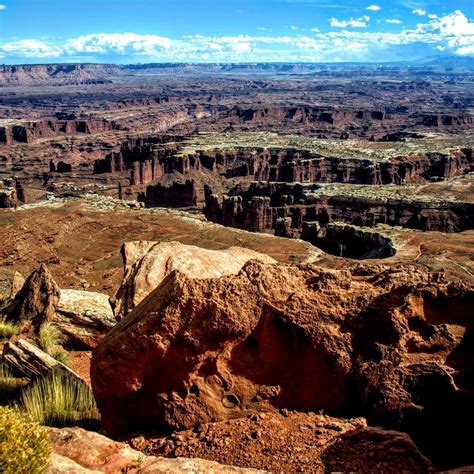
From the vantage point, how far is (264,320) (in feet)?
27.9

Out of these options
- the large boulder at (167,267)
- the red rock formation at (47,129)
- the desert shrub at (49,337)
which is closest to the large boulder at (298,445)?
the large boulder at (167,267)

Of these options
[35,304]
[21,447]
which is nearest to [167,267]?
[35,304]

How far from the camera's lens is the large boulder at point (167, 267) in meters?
13.4

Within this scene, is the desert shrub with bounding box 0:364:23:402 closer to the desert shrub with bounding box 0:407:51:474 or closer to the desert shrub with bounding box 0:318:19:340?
the desert shrub with bounding box 0:318:19:340

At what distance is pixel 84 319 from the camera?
15.9 meters

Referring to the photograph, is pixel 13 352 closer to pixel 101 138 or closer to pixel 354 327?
pixel 354 327

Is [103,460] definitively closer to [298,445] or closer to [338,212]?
[298,445]

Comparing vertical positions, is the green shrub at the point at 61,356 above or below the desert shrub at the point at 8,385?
below

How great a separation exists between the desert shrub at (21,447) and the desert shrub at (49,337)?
8052 millimetres

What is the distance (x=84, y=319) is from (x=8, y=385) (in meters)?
5.38

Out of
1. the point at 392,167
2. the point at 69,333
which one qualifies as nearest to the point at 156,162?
the point at 392,167

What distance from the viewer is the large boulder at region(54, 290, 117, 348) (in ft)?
50.4

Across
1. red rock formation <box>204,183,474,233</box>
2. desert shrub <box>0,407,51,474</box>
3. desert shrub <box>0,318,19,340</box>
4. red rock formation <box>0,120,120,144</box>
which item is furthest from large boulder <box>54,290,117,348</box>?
red rock formation <box>0,120,120,144</box>

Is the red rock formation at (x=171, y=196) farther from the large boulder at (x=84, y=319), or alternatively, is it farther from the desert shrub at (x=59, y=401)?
the desert shrub at (x=59, y=401)
